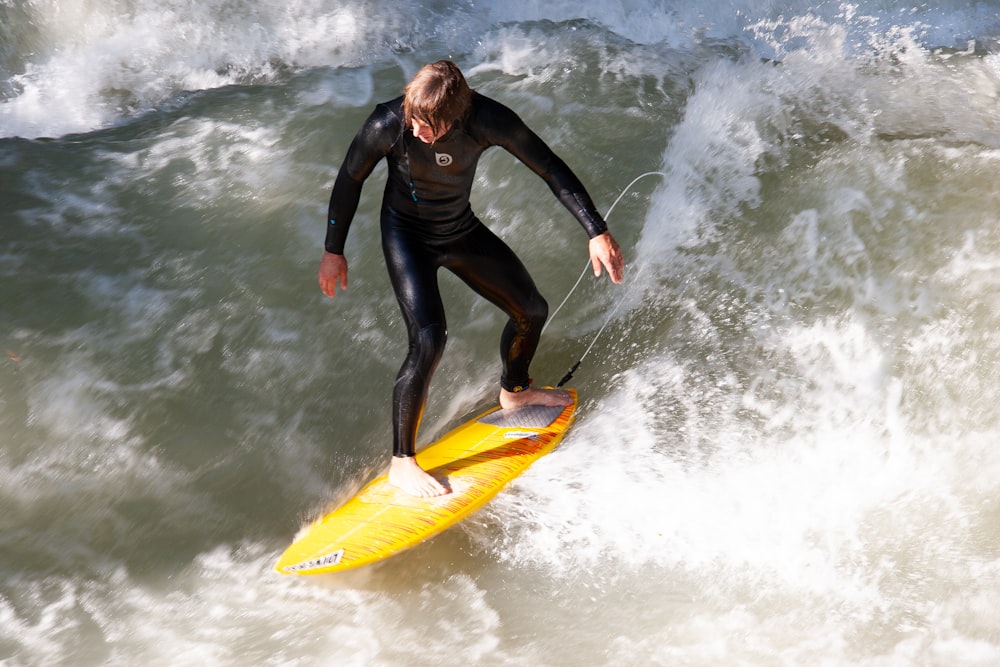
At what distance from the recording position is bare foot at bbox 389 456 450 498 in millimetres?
3322

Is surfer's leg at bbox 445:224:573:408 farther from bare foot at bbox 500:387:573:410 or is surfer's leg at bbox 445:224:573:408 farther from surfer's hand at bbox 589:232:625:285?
surfer's hand at bbox 589:232:625:285

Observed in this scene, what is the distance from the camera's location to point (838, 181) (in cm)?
458

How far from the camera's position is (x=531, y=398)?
3727 millimetres

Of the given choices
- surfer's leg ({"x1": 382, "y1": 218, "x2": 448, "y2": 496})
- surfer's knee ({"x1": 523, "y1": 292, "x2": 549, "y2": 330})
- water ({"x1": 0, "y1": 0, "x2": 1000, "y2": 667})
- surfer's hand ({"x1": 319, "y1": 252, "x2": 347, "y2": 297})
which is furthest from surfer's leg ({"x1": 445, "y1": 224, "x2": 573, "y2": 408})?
water ({"x1": 0, "y1": 0, "x2": 1000, "y2": 667})

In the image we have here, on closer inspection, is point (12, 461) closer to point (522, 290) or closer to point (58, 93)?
point (522, 290)

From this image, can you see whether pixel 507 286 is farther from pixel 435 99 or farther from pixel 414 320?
pixel 435 99

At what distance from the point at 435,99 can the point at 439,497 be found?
1.49 m

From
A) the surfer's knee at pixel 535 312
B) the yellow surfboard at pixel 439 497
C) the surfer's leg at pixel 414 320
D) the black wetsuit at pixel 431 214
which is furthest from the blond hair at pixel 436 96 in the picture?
the yellow surfboard at pixel 439 497

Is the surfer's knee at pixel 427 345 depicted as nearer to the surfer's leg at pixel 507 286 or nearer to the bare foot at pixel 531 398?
the surfer's leg at pixel 507 286

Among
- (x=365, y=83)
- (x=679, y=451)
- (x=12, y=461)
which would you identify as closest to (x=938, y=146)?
(x=679, y=451)

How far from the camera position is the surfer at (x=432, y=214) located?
286 cm

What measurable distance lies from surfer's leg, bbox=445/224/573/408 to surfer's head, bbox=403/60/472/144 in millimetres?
571

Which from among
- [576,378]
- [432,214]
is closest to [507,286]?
[432,214]

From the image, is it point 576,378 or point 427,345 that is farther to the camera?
point 576,378
